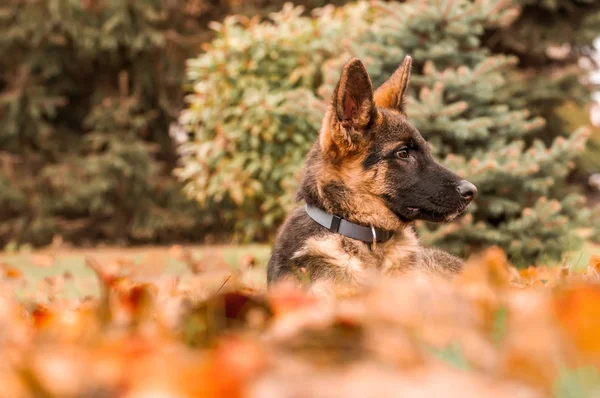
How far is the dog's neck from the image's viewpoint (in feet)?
11.6

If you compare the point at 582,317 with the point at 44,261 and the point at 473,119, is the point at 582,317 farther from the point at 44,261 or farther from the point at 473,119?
the point at 44,261

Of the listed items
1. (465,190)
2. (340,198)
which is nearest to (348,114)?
(340,198)

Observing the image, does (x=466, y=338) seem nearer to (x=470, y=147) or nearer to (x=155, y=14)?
(x=470, y=147)

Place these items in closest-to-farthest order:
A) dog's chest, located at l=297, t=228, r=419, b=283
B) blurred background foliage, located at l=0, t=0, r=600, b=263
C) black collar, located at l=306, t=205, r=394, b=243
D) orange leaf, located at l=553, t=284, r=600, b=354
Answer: orange leaf, located at l=553, t=284, r=600, b=354, dog's chest, located at l=297, t=228, r=419, b=283, black collar, located at l=306, t=205, r=394, b=243, blurred background foliage, located at l=0, t=0, r=600, b=263

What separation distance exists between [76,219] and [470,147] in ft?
32.1

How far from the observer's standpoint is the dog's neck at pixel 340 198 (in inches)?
140

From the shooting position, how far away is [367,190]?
371 cm

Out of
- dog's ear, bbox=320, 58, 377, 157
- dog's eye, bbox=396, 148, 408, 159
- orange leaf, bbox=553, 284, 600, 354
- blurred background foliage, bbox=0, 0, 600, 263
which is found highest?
orange leaf, bbox=553, 284, 600, 354

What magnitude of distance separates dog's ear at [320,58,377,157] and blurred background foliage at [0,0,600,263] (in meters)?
2.40

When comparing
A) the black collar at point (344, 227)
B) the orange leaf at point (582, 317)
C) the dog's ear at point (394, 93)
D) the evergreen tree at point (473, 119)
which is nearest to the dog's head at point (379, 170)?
the black collar at point (344, 227)

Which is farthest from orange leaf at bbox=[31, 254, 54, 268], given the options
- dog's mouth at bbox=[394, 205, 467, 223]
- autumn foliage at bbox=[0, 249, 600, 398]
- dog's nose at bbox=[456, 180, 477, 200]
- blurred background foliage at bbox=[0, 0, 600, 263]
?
autumn foliage at bbox=[0, 249, 600, 398]

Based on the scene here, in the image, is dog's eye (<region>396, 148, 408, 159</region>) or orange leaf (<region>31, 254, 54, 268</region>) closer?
dog's eye (<region>396, 148, 408, 159</region>)

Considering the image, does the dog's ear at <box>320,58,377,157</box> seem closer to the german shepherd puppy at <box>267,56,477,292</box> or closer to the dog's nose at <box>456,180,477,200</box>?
the german shepherd puppy at <box>267,56,477,292</box>

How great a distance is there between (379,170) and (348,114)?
0.37 meters
